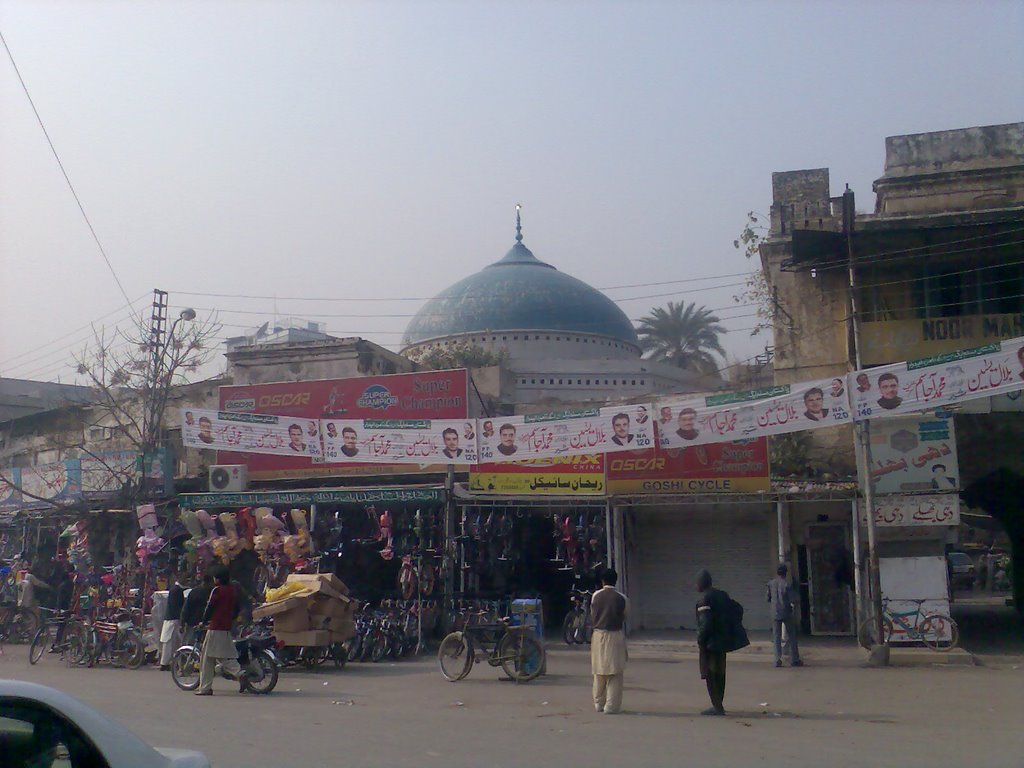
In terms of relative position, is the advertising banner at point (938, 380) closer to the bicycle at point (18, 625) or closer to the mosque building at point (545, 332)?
the bicycle at point (18, 625)

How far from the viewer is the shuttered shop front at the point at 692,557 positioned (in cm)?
1981

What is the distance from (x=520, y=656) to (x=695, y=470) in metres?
6.45

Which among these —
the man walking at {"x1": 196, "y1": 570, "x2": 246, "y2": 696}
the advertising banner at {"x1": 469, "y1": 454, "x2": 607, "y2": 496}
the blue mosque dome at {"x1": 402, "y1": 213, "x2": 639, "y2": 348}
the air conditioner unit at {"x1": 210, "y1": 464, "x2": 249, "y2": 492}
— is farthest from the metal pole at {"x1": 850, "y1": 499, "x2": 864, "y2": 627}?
the blue mosque dome at {"x1": 402, "y1": 213, "x2": 639, "y2": 348}

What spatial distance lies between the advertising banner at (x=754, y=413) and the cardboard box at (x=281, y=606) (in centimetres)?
674

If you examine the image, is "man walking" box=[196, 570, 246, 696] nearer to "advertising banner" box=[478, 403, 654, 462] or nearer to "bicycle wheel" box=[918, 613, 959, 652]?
"advertising banner" box=[478, 403, 654, 462]

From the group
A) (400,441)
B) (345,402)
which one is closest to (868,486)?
(400,441)

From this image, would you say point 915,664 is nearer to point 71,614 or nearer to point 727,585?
point 727,585

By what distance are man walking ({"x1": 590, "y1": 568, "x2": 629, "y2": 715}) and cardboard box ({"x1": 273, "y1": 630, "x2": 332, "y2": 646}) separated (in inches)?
215

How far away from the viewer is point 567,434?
17.8 metres

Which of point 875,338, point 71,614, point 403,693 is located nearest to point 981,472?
point 875,338

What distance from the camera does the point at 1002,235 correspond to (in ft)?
64.3

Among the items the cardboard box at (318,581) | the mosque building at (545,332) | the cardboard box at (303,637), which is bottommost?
the cardboard box at (303,637)

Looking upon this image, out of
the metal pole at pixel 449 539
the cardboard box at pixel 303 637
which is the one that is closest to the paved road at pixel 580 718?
the cardboard box at pixel 303 637

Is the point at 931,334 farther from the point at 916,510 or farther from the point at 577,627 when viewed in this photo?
the point at 577,627
